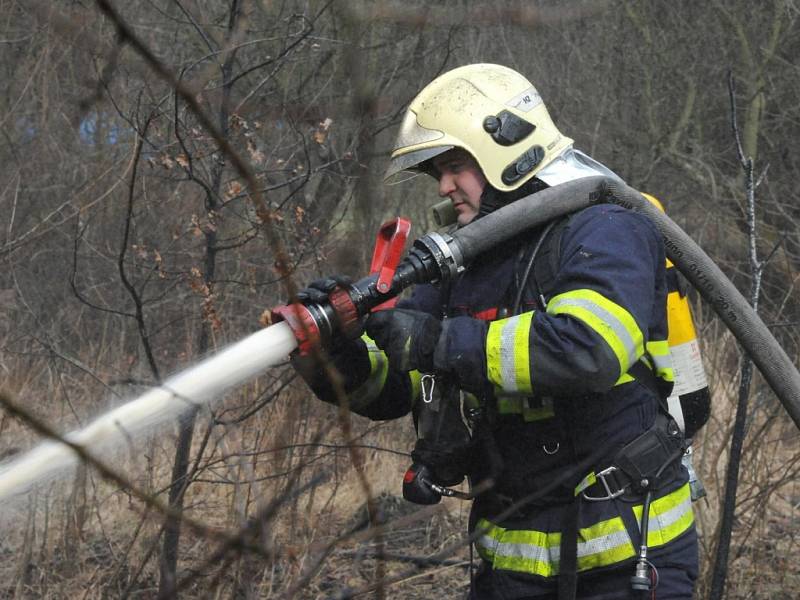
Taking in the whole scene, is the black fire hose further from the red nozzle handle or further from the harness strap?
the harness strap

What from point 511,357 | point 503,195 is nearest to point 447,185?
point 503,195

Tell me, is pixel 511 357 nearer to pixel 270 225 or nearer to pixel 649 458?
pixel 649 458

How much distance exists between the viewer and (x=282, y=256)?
107cm

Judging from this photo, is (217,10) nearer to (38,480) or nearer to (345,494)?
(345,494)

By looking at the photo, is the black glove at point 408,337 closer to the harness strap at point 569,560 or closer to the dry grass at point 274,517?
the harness strap at point 569,560

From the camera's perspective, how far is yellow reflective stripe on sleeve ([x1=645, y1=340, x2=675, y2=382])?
9.31ft

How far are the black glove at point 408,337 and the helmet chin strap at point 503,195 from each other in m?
0.48

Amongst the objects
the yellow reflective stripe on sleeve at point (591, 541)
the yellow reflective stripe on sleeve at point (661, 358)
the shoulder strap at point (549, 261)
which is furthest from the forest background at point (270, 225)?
the yellow reflective stripe on sleeve at point (661, 358)

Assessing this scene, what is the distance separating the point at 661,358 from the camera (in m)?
2.85

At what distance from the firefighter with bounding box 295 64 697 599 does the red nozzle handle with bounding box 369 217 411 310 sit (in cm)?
8

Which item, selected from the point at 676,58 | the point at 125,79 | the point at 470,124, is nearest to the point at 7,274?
the point at 125,79

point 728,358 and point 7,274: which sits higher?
point 7,274

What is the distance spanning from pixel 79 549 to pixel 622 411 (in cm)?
282

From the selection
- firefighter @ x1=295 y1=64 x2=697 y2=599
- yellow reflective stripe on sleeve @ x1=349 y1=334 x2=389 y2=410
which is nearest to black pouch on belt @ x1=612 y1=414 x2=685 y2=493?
firefighter @ x1=295 y1=64 x2=697 y2=599
